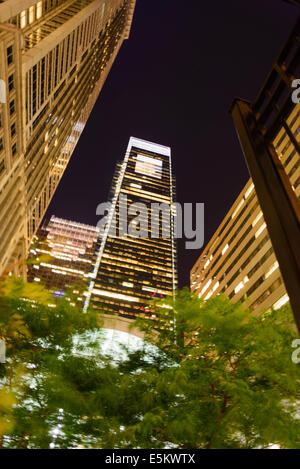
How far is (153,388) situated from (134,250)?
150 meters

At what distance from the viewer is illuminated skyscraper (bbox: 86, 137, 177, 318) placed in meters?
143

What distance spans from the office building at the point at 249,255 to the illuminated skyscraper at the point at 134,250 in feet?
215

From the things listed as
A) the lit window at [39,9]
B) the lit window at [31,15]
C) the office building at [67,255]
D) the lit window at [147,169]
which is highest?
the lit window at [147,169]

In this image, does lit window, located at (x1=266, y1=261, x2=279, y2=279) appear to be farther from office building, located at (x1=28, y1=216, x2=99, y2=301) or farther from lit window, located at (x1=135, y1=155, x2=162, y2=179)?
lit window, located at (x1=135, y1=155, x2=162, y2=179)

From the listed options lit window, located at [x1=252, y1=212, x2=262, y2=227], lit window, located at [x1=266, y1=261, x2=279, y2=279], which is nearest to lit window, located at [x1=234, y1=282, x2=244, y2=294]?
lit window, located at [x1=266, y1=261, x2=279, y2=279]

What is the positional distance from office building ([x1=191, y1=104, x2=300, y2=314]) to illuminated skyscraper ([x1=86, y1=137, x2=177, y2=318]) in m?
65.5

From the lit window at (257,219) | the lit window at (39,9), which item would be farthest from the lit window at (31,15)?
the lit window at (257,219)

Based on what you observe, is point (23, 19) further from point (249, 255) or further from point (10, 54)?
point (249, 255)

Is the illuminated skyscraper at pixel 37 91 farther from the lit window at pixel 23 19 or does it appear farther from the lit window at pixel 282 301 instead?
the lit window at pixel 282 301

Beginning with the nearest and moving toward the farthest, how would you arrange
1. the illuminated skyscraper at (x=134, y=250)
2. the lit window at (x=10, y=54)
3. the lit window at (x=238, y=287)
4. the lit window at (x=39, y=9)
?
the lit window at (x=10, y=54) → the lit window at (x=39, y=9) → the lit window at (x=238, y=287) → the illuminated skyscraper at (x=134, y=250)

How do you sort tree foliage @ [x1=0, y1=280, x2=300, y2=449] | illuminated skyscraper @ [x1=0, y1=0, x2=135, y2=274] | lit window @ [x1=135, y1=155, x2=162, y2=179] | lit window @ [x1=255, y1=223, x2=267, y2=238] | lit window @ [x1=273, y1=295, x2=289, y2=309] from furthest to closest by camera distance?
lit window @ [x1=135, y1=155, x2=162, y2=179] → lit window @ [x1=255, y1=223, x2=267, y2=238] → lit window @ [x1=273, y1=295, x2=289, y2=309] → illuminated skyscraper @ [x1=0, y1=0, x2=135, y2=274] → tree foliage @ [x1=0, y1=280, x2=300, y2=449]

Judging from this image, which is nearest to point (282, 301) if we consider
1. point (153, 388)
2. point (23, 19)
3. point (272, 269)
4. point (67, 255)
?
point (272, 269)

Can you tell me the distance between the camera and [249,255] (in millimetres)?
53688

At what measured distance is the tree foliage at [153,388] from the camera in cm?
726
